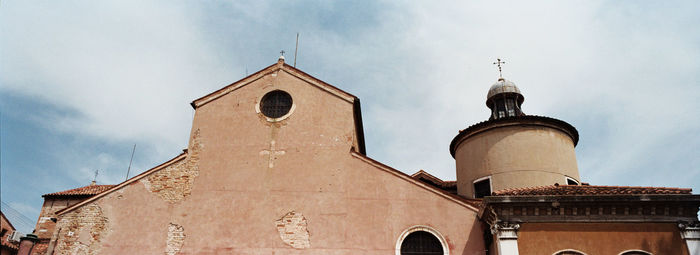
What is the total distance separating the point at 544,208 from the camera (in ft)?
33.6

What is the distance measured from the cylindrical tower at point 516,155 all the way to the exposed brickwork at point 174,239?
29.4ft

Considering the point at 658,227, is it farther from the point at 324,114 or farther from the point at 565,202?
the point at 324,114

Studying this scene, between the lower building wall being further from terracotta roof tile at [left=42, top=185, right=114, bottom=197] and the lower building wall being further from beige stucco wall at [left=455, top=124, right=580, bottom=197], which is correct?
terracotta roof tile at [left=42, top=185, right=114, bottom=197]

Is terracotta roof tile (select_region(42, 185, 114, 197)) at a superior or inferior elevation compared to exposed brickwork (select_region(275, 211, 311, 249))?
superior

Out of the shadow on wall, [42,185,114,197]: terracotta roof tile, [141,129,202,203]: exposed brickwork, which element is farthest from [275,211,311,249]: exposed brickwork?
[42,185,114,197]: terracotta roof tile

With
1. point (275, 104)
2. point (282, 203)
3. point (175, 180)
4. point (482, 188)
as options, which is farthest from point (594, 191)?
point (175, 180)

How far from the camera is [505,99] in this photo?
57.9 feet

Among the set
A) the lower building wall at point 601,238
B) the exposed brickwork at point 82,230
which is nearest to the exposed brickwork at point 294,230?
the exposed brickwork at point 82,230

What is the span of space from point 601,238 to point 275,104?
371 inches

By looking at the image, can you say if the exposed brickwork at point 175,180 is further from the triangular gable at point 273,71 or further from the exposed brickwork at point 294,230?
the exposed brickwork at point 294,230

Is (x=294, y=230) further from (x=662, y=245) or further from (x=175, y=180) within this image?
(x=662, y=245)

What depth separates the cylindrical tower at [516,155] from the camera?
1430 cm

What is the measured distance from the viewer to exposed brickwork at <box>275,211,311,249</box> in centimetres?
1172

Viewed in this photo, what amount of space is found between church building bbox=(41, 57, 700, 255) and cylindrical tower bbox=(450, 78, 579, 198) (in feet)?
0.13
